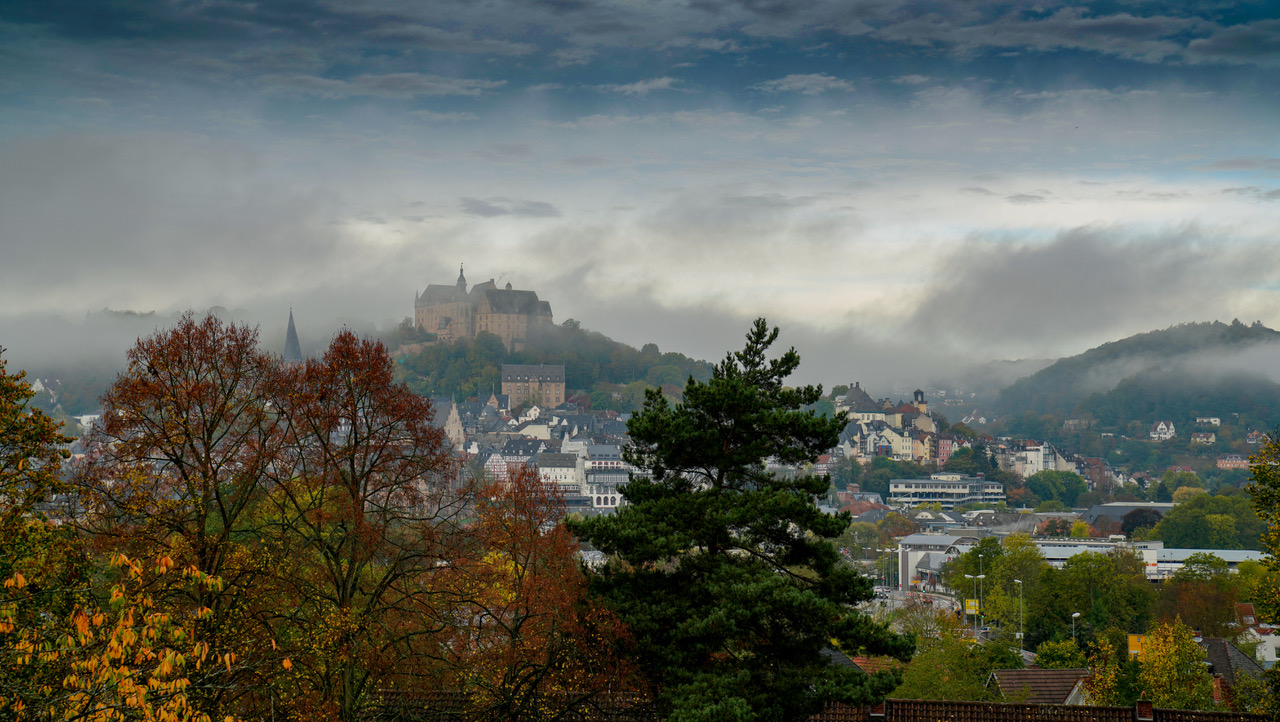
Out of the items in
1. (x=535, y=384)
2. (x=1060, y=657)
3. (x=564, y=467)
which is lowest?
(x=1060, y=657)

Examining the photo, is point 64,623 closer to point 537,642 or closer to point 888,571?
point 537,642

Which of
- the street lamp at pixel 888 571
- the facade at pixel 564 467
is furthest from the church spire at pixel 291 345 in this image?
the street lamp at pixel 888 571

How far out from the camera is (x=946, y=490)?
150875 mm

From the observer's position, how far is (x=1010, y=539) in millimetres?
67438

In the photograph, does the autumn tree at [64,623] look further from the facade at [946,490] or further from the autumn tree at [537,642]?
the facade at [946,490]

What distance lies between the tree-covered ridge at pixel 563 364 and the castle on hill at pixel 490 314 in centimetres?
272

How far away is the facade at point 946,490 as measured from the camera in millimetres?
148500

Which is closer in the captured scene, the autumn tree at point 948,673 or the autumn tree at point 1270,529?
the autumn tree at point 1270,529

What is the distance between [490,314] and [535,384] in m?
20.1

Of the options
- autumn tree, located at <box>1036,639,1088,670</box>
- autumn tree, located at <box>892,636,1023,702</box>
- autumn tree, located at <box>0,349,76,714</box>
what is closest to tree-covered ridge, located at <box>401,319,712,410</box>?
autumn tree, located at <box>1036,639,1088,670</box>

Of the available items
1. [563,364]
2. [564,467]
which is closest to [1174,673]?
[564,467]

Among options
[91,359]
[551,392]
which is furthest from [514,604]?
[91,359]

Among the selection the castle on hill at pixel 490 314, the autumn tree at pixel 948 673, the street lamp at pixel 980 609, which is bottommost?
the street lamp at pixel 980 609

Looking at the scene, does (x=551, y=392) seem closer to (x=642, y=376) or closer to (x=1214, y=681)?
(x=642, y=376)
